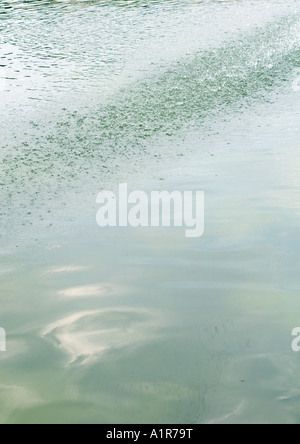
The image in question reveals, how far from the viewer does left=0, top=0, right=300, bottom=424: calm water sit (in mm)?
2127

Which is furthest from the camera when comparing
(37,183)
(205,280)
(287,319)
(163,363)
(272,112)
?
(272,112)

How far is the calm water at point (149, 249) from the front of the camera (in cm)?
213

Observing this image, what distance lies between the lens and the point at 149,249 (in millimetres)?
3152

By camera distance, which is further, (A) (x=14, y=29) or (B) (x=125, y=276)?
(A) (x=14, y=29)

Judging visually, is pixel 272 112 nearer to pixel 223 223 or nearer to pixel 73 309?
pixel 223 223

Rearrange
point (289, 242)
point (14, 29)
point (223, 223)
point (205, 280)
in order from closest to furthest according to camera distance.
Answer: point (205, 280) → point (289, 242) → point (223, 223) → point (14, 29)

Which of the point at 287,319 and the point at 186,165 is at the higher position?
the point at 186,165

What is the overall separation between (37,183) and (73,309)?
1621 millimetres

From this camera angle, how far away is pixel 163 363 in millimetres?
2254

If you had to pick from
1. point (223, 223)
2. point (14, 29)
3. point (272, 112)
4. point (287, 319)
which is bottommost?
point (287, 319)

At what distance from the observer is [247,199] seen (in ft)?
12.1
